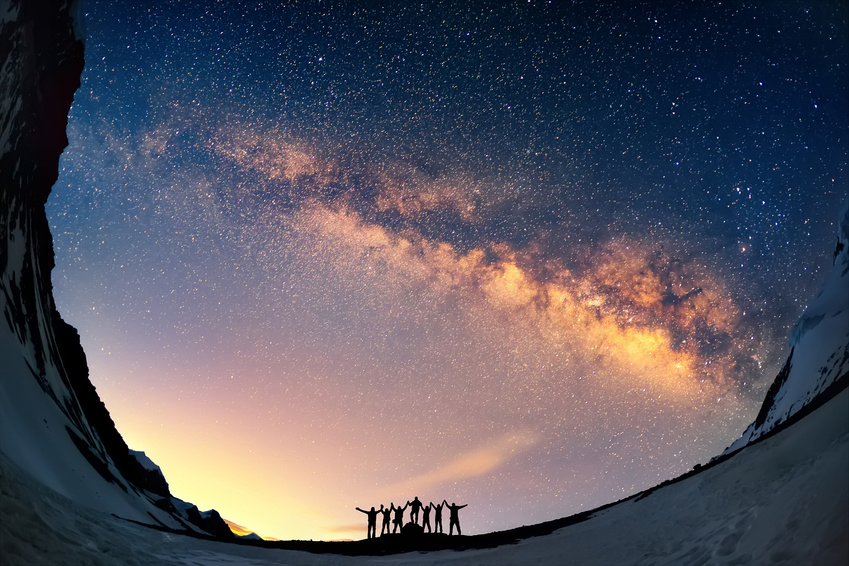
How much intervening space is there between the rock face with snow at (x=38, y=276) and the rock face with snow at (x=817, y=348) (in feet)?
93.9

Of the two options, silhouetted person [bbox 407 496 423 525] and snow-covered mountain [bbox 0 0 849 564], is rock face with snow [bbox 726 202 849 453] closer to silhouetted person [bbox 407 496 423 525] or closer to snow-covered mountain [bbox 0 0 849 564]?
snow-covered mountain [bbox 0 0 849 564]

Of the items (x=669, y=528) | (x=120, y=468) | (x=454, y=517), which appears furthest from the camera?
(x=120, y=468)

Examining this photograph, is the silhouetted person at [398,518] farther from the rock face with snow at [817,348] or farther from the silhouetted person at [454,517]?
the rock face with snow at [817,348]

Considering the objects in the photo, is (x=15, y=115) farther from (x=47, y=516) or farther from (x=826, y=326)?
(x=826, y=326)

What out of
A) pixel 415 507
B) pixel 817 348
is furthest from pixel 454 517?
pixel 817 348

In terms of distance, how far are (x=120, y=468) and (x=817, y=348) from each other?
41.9 metres

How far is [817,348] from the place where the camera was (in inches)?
979

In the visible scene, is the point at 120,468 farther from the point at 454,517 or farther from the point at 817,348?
the point at 817,348

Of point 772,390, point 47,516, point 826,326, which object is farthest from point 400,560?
point 772,390

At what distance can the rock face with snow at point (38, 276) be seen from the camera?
49.4 ft

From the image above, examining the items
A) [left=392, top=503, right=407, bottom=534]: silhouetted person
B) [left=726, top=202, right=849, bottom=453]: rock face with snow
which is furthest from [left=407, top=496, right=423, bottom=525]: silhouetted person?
[left=726, top=202, right=849, bottom=453]: rock face with snow

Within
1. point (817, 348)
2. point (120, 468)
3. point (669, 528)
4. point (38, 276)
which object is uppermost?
point (38, 276)

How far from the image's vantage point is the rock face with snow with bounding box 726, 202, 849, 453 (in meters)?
21.9

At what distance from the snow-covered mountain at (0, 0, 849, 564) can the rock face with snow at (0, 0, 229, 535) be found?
91 mm
